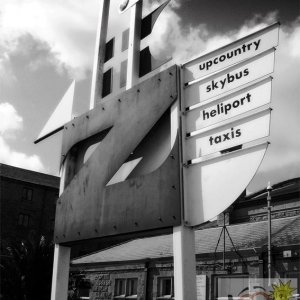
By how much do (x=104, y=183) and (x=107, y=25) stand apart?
282 centimetres

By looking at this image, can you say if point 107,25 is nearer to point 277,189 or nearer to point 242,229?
point 242,229

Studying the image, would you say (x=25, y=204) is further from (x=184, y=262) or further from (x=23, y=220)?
Result: (x=184, y=262)

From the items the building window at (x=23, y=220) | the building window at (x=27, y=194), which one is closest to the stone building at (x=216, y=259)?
the building window at (x=23, y=220)

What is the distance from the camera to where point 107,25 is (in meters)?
6.58

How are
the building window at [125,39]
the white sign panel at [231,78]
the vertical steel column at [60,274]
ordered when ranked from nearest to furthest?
the white sign panel at [231,78]
the vertical steel column at [60,274]
the building window at [125,39]

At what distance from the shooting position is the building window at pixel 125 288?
744 inches

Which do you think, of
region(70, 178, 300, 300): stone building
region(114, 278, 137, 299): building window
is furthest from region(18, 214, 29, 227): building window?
region(114, 278, 137, 299): building window

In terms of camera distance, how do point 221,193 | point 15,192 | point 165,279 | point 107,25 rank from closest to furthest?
point 221,193 < point 107,25 < point 165,279 < point 15,192

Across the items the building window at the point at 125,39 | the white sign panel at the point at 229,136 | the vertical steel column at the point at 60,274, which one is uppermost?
the building window at the point at 125,39

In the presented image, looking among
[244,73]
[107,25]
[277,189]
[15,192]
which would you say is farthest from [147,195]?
[15,192]

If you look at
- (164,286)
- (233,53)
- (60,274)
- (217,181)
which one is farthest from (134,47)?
(164,286)

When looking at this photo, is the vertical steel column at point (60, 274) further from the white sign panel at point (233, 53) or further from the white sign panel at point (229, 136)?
the white sign panel at point (233, 53)

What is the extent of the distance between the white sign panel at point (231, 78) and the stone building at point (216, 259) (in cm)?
791

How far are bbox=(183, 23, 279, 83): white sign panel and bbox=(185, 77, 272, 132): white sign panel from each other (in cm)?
39
